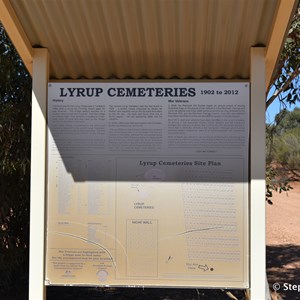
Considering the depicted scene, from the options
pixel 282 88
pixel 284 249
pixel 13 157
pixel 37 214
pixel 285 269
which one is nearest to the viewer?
pixel 37 214

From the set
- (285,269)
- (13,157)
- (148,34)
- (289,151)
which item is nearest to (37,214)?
(148,34)

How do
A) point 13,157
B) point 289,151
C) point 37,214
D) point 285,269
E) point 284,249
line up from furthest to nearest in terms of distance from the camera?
point 289,151 < point 284,249 < point 285,269 < point 13,157 < point 37,214

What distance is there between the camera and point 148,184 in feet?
11.3

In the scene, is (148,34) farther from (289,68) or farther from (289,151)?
(289,151)

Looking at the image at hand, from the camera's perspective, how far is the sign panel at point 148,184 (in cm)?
340

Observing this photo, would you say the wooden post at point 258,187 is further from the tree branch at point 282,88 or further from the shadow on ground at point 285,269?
the shadow on ground at point 285,269

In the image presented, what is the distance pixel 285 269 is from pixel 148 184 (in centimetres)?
652

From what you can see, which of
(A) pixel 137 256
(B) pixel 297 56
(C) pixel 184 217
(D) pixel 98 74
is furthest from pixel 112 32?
(B) pixel 297 56

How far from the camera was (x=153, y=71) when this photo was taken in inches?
146

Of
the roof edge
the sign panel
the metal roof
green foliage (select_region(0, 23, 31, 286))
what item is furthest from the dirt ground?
the roof edge

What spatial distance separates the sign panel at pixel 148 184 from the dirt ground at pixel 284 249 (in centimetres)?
357

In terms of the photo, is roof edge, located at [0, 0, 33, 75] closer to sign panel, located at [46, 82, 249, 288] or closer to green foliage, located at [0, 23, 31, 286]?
sign panel, located at [46, 82, 249, 288]

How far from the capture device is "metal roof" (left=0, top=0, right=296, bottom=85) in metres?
3.07

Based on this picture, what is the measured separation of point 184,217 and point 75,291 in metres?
4.43
